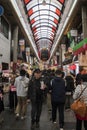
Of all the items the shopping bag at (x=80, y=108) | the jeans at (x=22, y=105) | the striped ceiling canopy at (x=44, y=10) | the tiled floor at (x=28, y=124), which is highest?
the striped ceiling canopy at (x=44, y=10)

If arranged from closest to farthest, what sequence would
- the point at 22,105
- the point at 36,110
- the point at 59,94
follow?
1. the point at 59,94
2. the point at 36,110
3. the point at 22,105

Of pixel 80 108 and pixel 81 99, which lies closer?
pixel 80 108

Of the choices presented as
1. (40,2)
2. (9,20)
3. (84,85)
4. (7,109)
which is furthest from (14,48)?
(84,85)

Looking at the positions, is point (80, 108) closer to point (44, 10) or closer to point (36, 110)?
point (36, 110)

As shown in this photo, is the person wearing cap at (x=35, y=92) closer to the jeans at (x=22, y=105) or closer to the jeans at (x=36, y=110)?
the jeans at (x=36, y=110)

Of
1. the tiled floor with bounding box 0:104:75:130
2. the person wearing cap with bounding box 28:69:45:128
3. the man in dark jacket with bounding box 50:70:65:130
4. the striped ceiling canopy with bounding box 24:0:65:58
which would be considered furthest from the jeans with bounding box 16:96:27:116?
the striped ceiling canopy with bounding box 24:0:65:58

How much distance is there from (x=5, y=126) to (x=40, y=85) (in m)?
1.71

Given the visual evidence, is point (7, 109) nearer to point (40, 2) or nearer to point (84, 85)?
point (84, 85)

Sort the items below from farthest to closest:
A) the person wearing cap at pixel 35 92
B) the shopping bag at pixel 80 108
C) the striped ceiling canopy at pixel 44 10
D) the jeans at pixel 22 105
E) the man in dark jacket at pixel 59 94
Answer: the striped ceiling canopy at pixel 44 10 < the jeans at pixel 22 105 < the person wearing cap at pixel 35 92 < the man in dark jacket at pixel 59 94 < the shopping bag at pixel 80 108

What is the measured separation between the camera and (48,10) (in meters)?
35.1

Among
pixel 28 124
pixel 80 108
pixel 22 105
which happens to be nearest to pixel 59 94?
pixel 28 124

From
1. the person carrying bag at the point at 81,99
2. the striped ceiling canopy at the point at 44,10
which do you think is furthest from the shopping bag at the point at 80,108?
the striped ceiling canopy at the point at 44,10

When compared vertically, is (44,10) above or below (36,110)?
above

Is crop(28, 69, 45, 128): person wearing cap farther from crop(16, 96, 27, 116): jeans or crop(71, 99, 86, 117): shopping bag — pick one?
crop(71, 99, 86, 117): shopping bag
